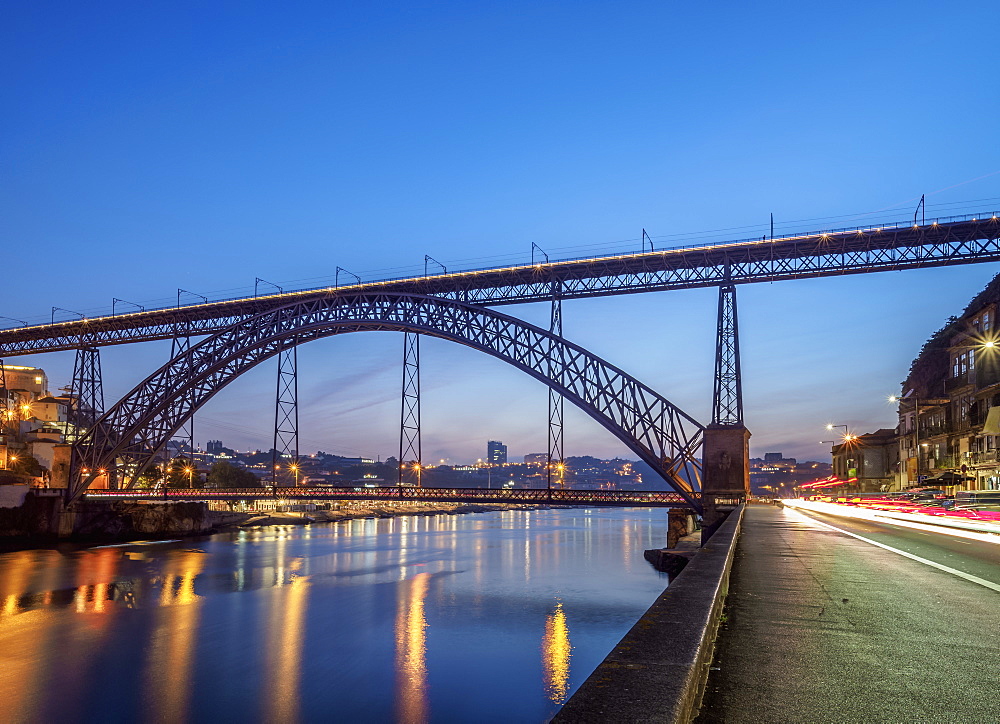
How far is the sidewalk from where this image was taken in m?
3.63

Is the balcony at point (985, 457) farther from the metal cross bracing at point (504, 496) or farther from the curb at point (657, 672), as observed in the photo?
the curb at point (657, 672)

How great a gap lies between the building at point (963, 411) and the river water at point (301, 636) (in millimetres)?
20922

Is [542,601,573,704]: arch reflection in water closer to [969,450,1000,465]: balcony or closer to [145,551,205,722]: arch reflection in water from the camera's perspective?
[145,551,205,722]: arch reflection in water

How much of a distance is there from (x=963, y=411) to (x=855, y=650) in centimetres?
5325

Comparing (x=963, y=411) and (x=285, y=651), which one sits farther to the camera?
(x=963, y=411)

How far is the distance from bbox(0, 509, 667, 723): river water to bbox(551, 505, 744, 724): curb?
11808mm

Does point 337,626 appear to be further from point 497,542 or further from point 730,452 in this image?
point 497,542

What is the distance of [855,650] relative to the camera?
495 centimetres

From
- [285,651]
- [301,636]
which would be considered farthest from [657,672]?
[301,636]

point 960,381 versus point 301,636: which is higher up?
point 960,381

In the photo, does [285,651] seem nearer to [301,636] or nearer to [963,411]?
[301,636]

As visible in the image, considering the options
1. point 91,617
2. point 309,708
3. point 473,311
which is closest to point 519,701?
point 309,708

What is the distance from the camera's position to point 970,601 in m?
7.17

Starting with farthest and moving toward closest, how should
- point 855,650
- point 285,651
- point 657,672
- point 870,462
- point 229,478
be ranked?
point 229,478 < point 870,462 < point 285,651 < point 855,650 < point 657,672
